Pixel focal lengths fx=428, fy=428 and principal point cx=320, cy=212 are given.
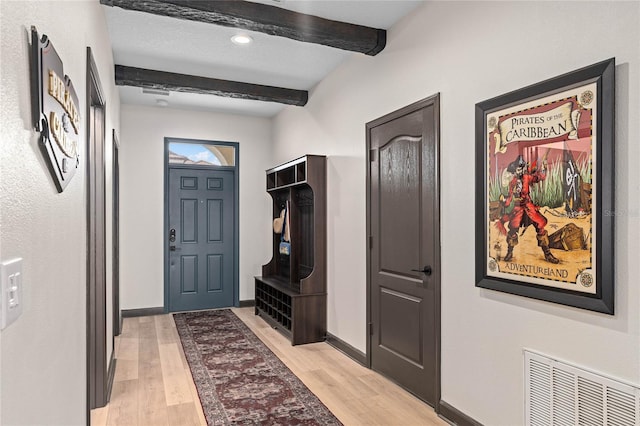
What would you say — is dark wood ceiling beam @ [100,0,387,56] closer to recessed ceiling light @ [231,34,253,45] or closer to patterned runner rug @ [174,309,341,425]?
recessed ceiling light @ [231,34,253,45]

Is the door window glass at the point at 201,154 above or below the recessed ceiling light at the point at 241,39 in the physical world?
below

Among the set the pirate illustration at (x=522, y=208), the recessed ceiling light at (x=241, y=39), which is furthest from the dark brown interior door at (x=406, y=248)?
the recessed ceiling light at (x=241, y=39)

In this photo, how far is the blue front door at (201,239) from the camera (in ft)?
19.7

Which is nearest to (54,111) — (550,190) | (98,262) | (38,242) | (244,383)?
(38,242)

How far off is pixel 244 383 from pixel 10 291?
2.74 m

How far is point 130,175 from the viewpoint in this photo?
5758 millimetres

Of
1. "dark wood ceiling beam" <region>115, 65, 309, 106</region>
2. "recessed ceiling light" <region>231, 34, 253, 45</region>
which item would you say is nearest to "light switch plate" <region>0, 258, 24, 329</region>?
"recessed ceiling light" <region>231, 34, 253, 45</region>

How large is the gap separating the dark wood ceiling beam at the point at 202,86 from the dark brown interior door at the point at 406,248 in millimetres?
1717

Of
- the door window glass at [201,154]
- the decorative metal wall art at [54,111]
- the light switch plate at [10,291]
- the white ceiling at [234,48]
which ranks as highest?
the white ceiling at [234,48]

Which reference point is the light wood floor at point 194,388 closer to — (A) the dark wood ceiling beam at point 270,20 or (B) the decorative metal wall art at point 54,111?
(B) the decorative metal wall art at point 54,111

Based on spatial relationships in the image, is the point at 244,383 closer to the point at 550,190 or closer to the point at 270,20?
the point at 550,190

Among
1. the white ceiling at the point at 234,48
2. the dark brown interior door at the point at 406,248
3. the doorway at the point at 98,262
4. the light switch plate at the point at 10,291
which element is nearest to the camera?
the light switch plate at the point at 10,291

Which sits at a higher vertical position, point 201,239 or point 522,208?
point 522,208

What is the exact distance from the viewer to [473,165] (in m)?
2.61
